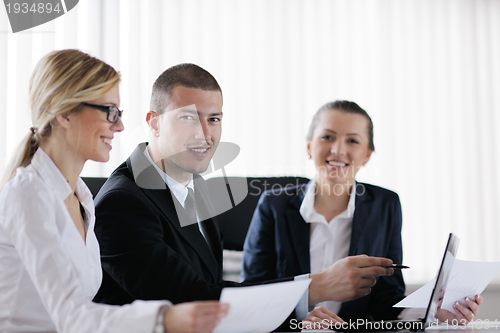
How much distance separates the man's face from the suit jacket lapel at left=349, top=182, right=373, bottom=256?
25.5 inches

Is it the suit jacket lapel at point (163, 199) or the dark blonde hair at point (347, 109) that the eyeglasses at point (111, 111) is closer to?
the suit jacket lapel at point (163, 199)

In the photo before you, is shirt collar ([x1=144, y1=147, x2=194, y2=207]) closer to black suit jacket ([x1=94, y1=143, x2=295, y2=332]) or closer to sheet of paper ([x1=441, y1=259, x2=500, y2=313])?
black suit jacket ([x1=94, y1=143, x2=295, y2=332])

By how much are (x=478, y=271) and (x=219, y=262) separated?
704 millimetres

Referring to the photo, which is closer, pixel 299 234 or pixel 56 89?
pixel 56 89

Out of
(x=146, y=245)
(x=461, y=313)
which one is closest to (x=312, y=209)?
(x=461, y=313)

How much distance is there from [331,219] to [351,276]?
0.70 meters

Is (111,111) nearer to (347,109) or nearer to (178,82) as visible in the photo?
(178,82)

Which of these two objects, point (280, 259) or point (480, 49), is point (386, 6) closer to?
point (480, 49)

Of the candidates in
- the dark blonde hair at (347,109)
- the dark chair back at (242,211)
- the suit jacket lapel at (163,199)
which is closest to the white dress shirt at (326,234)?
the dark blonde hair at (347,109)

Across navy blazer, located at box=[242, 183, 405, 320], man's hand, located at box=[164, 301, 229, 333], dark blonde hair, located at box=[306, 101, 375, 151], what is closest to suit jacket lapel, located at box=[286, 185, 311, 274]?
navy blazer, located at box=[242, 183, 405, 320]

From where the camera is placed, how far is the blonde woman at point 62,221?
0.57 m

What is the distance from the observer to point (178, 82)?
1.16 metres

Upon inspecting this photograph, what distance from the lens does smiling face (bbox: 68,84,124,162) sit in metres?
0.78

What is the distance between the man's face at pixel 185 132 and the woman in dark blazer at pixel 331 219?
0.51m
